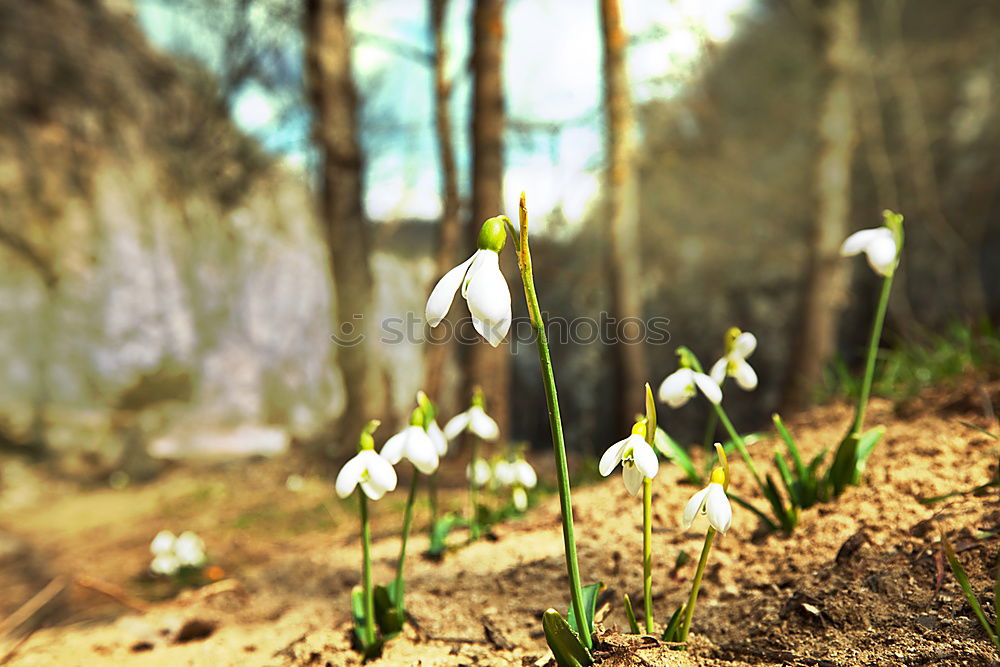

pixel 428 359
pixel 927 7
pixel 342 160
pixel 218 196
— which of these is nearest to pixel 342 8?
pixel 342 160

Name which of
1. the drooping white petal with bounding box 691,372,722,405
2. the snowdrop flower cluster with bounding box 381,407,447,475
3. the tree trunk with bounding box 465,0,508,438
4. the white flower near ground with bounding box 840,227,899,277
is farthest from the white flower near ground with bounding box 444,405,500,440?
the tree trunk with bounding box 465,0,508,438

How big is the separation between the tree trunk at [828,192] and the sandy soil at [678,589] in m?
2.22

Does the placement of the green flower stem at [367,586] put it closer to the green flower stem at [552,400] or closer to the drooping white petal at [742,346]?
the green flower stem at [552,400]

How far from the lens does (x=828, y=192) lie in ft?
15.6

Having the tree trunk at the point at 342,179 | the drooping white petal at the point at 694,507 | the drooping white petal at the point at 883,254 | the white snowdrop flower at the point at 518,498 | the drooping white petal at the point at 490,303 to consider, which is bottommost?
the white snowdrop flower at the point at 518,498

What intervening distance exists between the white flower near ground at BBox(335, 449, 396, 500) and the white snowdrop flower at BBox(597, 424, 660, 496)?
41cm

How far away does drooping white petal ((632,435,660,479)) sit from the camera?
1060 mm

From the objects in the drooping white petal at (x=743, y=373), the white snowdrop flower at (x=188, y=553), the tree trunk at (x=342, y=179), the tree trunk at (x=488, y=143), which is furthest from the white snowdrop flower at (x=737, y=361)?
the tree trunk at (x=342, y=179)

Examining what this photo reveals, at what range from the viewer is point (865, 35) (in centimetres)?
802

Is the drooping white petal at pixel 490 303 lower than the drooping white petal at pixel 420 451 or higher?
higher

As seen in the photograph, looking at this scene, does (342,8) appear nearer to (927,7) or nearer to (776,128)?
(776,128)

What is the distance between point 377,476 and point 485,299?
0.50 m

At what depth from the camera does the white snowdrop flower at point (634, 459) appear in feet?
3.50

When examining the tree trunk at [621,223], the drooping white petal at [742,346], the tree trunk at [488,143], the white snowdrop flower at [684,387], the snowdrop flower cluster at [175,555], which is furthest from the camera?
the tree trunk at [621,223]
